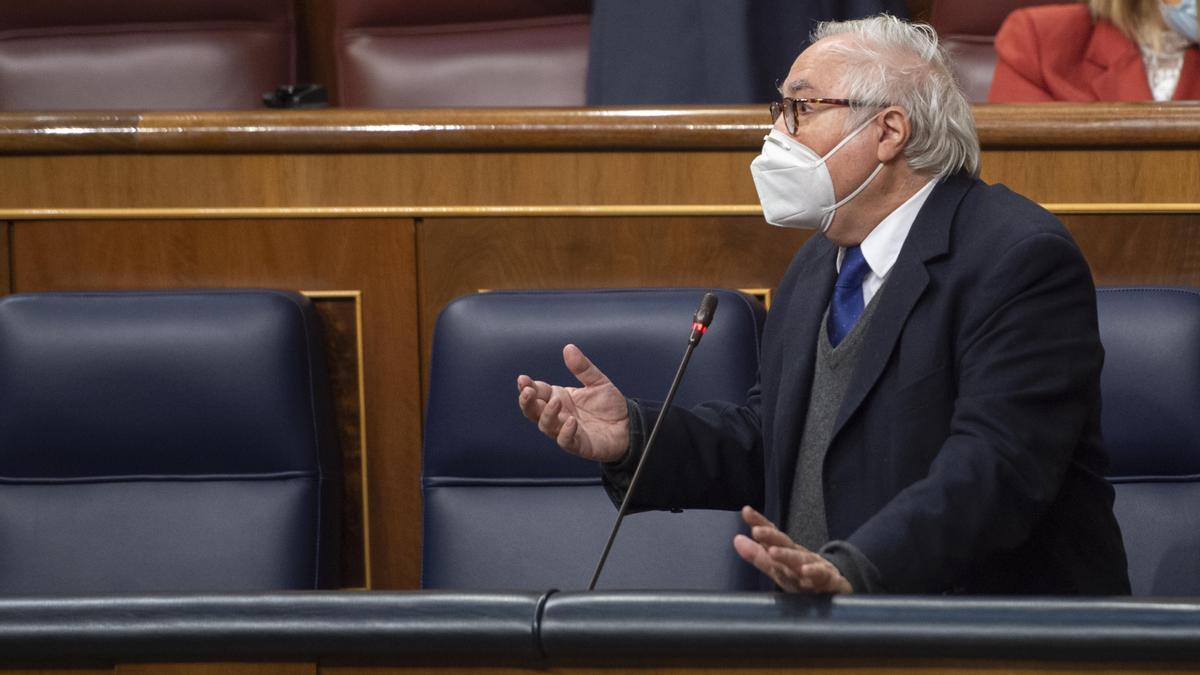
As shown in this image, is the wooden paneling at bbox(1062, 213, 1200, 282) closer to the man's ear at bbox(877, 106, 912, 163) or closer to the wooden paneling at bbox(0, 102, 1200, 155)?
the wooden paneling at bbox(0, 102, 1200, 155)

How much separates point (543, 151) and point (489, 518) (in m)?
0.32

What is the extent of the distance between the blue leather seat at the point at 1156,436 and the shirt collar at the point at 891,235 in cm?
20

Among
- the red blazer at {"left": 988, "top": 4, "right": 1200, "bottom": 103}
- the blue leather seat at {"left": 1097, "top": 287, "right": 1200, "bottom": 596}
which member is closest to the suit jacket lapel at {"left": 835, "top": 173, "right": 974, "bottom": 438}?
the blue leather seat at {"left": 1097, "top": 287, "right": 1200, "bottom": 596}

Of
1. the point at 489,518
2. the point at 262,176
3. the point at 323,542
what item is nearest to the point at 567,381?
the point at 489,518

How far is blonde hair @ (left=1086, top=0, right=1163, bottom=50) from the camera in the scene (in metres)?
1.44

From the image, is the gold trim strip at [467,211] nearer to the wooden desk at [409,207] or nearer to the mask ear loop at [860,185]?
the wooden desk at [409,207]

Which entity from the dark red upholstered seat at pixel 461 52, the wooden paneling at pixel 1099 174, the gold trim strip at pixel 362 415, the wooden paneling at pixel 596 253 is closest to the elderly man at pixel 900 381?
the wooden paneling at pixel 596 253

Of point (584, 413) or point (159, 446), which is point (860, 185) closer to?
point (584, 413)

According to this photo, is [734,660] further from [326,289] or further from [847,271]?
[326,289]

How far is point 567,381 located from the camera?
3.66 feet

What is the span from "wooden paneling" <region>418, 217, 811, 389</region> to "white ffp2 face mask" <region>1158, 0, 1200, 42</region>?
19.6 inches

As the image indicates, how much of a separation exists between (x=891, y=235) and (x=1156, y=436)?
27 centimetres

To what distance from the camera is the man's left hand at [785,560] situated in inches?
26.0

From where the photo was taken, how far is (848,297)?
994 mm
